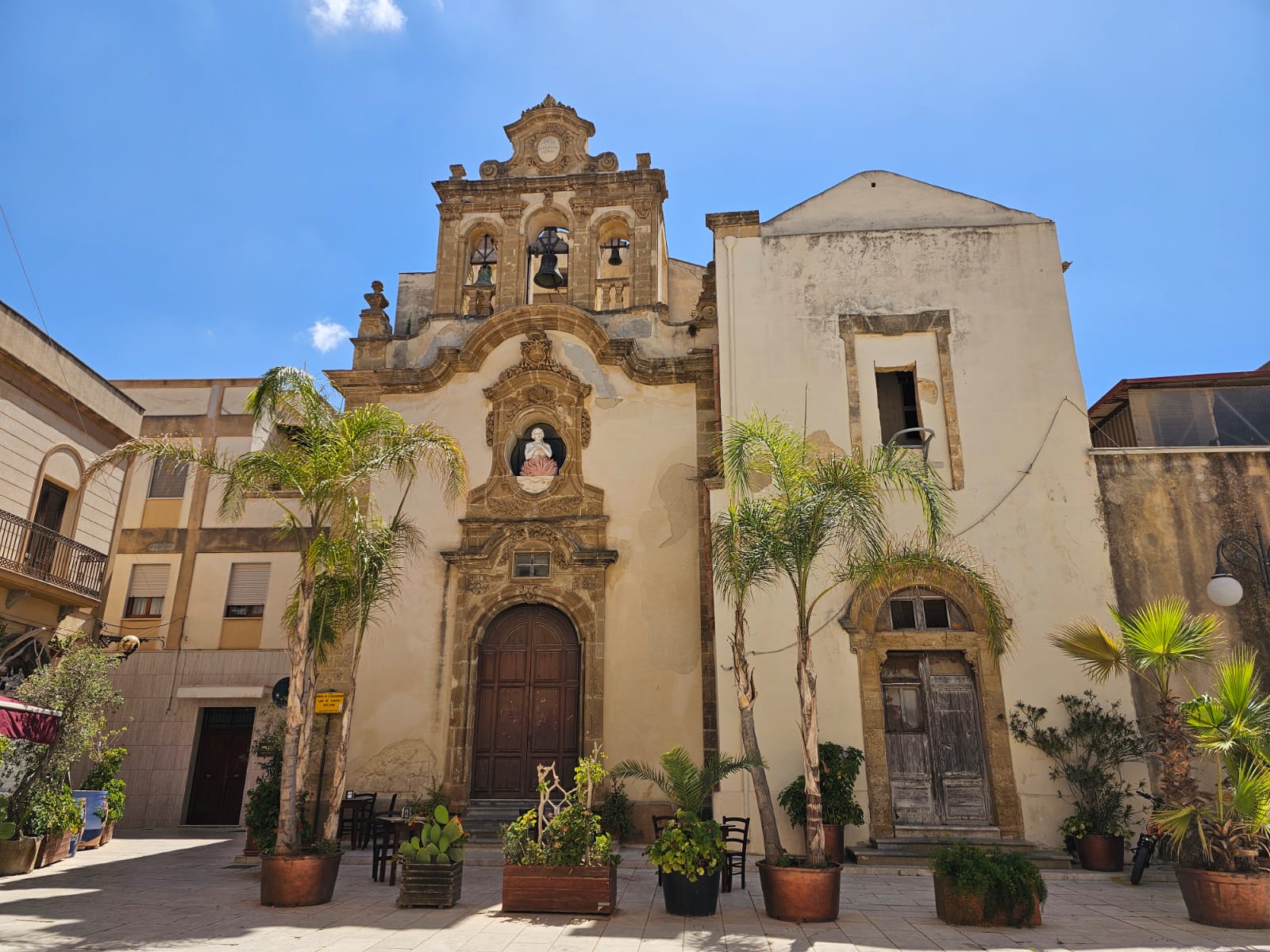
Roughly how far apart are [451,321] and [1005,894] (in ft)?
41.5

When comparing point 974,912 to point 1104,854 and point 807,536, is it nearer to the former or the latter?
point 807,536

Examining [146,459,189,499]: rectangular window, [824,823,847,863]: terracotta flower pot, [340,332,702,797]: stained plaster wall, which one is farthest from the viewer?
[146,459,189,499]: rectangular window

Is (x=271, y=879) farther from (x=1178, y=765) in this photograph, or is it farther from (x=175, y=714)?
(x=175, y=714)

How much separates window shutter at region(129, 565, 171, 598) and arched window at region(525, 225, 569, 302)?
10.2 m

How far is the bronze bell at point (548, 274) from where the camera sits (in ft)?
52.0

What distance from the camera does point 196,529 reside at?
19.6 m

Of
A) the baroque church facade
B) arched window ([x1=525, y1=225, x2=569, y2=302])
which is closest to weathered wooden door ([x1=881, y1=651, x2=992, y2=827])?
the baroque church facade

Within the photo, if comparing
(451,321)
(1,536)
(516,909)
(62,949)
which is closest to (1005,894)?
(516,909)

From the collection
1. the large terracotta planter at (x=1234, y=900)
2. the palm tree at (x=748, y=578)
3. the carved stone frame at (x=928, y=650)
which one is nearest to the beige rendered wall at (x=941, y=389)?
the carved stone frame at (x=928, y=650)

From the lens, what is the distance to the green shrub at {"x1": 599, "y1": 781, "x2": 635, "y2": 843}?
504 inches

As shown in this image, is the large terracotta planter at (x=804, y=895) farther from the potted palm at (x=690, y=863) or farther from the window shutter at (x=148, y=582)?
the window shutter at (x=148, y=582)

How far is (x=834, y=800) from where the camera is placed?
1103 cm

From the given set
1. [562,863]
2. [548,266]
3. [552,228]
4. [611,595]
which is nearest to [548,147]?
[552,228]

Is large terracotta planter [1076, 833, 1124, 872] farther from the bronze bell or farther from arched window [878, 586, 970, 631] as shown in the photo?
the bronze bell
